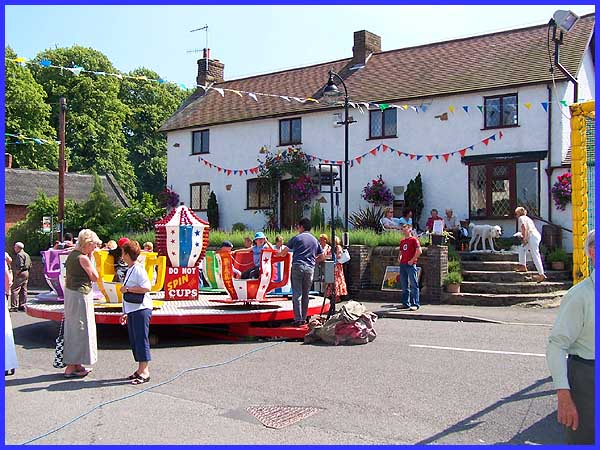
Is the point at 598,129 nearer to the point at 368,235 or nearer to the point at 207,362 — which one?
the point at 207,362

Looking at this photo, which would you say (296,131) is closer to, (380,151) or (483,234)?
(380,151)

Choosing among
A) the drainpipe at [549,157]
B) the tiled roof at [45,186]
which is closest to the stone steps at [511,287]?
the drainpipe at [549,157]

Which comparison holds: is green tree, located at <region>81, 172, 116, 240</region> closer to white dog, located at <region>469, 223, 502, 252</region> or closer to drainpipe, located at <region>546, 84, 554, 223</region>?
white dog, located at <region>469, 223, 502, 252</region>

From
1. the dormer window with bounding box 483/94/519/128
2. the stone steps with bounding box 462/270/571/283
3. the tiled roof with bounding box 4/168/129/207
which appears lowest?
the stone steps with bounding box 462/270/571/283

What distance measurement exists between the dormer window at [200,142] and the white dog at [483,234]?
14.3 metres

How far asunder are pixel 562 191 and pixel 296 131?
11.0m

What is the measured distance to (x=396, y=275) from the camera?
18172mm

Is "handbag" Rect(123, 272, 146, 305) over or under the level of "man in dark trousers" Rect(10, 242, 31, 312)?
over

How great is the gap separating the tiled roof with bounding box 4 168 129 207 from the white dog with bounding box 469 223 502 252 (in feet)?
80.9

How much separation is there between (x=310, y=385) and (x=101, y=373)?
2664 millimetres

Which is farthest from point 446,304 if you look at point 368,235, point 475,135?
point 475,135

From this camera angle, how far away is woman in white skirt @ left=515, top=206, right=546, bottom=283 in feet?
53.2

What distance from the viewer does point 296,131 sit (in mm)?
27359

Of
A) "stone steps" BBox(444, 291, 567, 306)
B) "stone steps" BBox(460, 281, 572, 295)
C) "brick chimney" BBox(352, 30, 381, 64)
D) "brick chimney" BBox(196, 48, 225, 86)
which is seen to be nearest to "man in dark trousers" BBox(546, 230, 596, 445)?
"stone steps" BBox(444, 291, 567, 306)
